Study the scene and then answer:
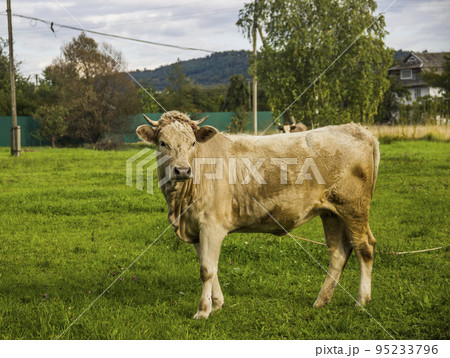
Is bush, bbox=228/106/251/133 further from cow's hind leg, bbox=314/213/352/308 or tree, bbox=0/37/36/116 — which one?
cow's hind leg, bbox=314/213/352/308

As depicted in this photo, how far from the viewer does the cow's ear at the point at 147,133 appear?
4.93m

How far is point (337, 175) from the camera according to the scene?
530cm

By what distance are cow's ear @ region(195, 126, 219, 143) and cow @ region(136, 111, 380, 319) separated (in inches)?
0.4

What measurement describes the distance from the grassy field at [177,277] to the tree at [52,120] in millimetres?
22534

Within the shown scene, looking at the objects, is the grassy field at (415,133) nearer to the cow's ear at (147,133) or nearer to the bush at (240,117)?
the bush at (240,117)

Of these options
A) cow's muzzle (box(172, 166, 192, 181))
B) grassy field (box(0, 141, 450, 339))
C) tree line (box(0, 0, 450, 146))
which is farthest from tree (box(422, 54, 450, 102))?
cow's muzzle (box(172, 166, 192, 181))

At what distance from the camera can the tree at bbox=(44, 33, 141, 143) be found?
1273 inches

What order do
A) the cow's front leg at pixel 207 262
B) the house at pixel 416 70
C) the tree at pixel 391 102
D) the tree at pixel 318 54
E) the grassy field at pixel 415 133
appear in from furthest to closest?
1. the house at pixel 416 70
2. the tree at pixel 391 102
3. the grassy field at pixel 415 133
4. the tree at pixel 318 54
5. the cow's front leg at pixel 207 262

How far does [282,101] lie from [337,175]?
15598mm

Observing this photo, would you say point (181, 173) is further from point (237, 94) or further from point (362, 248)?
point (237, 94)

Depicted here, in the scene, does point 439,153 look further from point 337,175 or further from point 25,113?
point 25,113

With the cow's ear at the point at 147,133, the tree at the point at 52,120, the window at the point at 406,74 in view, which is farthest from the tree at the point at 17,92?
the window at the point at 406,74

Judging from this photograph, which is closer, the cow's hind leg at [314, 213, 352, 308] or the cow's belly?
the cow's belly

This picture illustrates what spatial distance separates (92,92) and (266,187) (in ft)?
95.5
